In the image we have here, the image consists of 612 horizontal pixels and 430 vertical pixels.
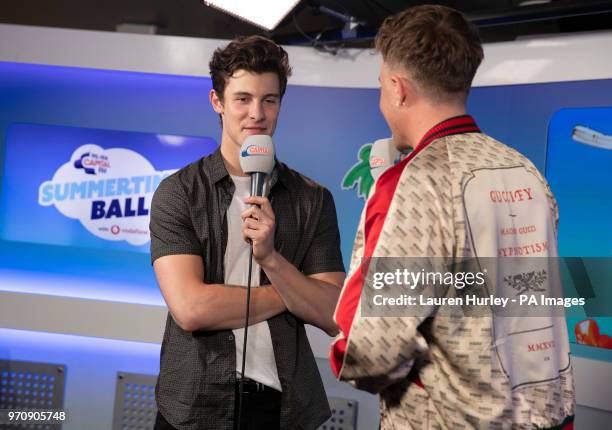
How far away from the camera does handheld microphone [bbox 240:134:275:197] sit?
1976 mm

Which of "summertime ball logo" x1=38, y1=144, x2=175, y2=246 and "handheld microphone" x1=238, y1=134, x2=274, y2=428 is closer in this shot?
"handheld microphone" x1=238, y1=134, x2=274, y2=428

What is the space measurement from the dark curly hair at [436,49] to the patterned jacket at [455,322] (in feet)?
0.43

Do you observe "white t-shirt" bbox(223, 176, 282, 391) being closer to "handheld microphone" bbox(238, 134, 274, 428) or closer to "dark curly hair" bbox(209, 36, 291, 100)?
"handheld microphone" bbox(238, 134, 274, 428)

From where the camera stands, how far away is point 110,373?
13.1 ft

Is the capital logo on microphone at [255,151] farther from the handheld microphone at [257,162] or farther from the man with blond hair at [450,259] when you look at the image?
the man with blond hair at [450,259]

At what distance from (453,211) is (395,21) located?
503mm

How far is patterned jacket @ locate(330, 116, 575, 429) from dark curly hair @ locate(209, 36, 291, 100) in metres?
0.81

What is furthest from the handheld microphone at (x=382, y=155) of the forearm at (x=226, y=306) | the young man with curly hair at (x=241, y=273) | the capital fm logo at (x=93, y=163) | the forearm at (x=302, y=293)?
the capital fm logo at (x=93, y=163)

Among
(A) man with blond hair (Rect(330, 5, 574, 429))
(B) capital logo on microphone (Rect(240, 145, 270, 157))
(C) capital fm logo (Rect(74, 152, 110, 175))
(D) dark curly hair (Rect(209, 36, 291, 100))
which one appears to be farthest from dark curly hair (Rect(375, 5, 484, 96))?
(C) capital fm logo (Rect(74, 152, 110, 175))

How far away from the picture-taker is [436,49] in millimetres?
1565

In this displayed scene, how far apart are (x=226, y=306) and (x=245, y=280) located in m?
0.13

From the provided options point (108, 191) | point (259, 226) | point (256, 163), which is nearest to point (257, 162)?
point (256, 163)

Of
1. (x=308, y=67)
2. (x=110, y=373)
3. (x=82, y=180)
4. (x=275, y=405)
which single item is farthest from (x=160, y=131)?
(x=275, y=405)

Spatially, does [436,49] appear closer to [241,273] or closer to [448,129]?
[448,129]
